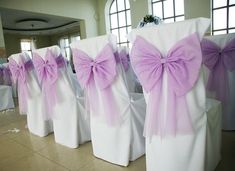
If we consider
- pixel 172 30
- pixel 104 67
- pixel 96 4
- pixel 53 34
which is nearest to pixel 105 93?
pixel 104 67

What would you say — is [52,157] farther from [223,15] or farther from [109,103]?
[223,15]

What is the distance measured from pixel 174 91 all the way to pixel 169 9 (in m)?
6.43

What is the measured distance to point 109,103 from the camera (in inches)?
63.9

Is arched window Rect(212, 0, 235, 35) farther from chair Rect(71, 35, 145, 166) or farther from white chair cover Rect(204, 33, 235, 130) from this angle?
chair Rect(71, 35, 145, 166)

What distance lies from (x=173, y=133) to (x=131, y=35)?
0.66m

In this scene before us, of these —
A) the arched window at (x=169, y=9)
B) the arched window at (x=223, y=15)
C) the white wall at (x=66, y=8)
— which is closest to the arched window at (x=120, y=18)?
the white wall at (x=66, y=8)

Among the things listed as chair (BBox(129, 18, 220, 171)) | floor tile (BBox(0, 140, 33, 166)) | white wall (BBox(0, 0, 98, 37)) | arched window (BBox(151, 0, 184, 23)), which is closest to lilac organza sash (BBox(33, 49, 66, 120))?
floor tile (BBox(0, 140, 33, 166))

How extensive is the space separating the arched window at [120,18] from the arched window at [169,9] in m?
1.12

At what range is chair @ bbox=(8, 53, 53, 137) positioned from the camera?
8.05ft

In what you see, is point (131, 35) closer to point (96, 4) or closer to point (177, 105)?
point (177, 105)

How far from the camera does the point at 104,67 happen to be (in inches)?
62.0

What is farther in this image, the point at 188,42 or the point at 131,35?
the point at 131,35

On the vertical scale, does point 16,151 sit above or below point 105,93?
below

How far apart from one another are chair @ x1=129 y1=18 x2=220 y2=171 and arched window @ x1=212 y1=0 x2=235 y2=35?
5625 millimetres
